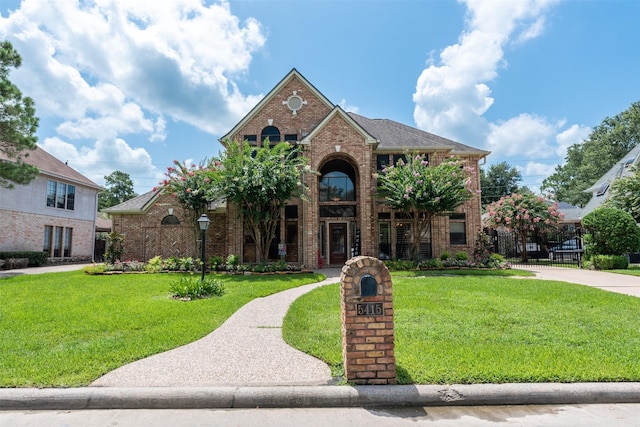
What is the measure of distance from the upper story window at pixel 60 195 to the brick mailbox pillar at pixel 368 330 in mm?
25248

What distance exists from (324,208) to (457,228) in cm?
734

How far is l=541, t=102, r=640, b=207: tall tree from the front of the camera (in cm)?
3516

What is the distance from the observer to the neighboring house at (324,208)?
15.9 m

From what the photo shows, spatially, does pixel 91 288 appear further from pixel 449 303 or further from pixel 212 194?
pixel 449 303

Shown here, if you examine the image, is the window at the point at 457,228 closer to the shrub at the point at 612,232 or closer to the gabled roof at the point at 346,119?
the shrub at the point at 612,232

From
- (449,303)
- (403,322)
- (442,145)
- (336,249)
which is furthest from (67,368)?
(442,145)

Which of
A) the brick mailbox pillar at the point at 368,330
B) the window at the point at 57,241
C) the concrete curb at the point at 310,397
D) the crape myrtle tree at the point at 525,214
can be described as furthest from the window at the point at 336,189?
the window at the point at 57,241

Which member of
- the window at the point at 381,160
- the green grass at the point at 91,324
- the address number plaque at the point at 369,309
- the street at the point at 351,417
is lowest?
the street at the point at 351,417

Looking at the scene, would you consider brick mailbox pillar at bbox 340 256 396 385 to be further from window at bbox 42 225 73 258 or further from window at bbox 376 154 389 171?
window at bbox 42 225 73 258

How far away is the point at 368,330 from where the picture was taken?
12.1 ft

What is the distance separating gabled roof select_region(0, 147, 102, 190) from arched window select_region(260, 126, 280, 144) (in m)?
14.2

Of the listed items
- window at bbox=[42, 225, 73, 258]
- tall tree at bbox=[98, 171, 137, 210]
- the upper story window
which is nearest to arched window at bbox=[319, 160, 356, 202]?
window at bbox=[42, 225, 73, 258]

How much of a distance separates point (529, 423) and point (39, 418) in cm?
468

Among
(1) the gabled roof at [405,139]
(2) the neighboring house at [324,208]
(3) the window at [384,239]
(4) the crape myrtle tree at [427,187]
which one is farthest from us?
(3) the window at [384,239]
